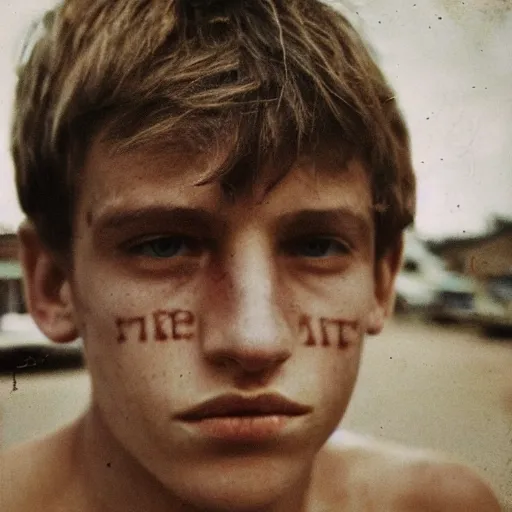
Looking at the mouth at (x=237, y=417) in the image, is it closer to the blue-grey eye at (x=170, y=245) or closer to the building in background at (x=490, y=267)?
the blue-grey eye at (x=170, y=245)

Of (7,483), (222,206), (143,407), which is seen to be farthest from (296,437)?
(7,483)

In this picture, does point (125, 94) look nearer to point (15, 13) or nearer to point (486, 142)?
point (15, 13)

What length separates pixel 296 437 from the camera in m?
0.94

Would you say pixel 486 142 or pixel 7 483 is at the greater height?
pixel 486 142

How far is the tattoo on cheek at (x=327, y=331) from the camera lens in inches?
37.4

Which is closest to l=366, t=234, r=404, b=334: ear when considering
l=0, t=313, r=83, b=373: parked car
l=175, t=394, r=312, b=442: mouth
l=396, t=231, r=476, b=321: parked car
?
l=396, t=231, r=476, b=321: parked car

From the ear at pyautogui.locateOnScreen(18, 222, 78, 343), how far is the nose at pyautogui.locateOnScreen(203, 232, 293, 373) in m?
0.22

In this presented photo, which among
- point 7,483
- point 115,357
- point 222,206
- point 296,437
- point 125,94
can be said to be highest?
point 125,94

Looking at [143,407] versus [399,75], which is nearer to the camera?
[143,407]

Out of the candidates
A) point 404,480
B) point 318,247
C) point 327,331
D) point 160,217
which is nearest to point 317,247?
point 318,247

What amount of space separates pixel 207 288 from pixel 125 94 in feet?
0.88

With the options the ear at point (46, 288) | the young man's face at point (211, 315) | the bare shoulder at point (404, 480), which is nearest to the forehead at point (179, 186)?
the young man's face at point (211, 315)

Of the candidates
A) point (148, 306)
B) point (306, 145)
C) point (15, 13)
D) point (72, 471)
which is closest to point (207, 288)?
point (148, 306)

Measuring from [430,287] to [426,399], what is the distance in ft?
0.56
